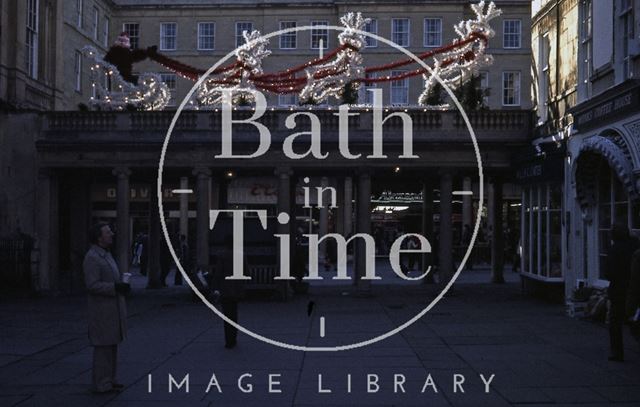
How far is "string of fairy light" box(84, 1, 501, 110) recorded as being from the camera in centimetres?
2353

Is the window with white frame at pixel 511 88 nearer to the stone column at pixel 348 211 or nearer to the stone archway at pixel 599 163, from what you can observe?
the stone column at pixel 348 211

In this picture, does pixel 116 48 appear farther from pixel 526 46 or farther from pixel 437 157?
pixel 526 46

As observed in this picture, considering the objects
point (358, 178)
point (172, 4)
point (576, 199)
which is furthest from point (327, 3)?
point (576, 199)

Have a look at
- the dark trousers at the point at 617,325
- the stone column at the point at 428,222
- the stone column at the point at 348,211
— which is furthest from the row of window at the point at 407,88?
the dark trousers at the point at 617,325

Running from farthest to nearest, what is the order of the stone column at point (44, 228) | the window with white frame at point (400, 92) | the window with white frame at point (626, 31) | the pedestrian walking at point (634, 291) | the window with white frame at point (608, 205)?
the window with white frame at point (400, 92), the stone column at point (44, 228), the window with white frame at point (608, 205), the window with white frame at point (626, 31), the pedestrian walking at point (634, 291)

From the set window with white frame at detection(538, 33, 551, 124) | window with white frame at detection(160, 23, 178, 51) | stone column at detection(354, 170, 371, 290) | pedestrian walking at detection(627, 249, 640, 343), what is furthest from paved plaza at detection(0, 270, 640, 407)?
window with white frame at detection(160, 23, 178, 51)

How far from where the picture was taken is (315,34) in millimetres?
51688

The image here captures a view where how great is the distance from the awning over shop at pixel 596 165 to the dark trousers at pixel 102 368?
9.70 m

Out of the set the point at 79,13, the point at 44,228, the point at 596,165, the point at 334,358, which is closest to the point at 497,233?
the point at 596,165

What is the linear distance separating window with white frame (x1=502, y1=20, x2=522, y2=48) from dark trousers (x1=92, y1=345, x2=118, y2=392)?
4486 cm

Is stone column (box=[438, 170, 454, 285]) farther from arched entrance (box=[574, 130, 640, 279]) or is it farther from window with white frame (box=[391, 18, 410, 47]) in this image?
window with white frame (box=[391, 18, 410, 47])

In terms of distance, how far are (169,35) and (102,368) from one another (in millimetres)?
44263

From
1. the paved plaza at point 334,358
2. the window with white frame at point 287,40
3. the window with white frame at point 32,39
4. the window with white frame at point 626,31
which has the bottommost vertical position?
the paved plaza at point 334,358

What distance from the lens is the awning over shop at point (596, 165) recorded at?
49.8 ft
